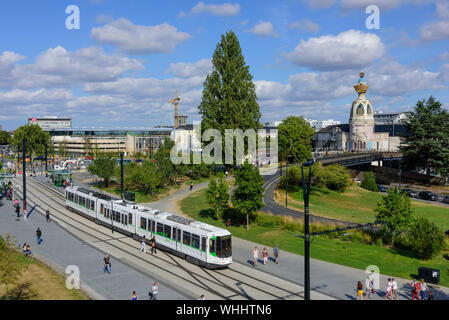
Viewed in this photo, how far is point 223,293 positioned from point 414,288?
11.1 meters

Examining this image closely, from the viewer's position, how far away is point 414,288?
22.1 metres

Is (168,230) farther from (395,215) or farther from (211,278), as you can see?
(395,215)

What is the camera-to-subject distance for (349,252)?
105ft

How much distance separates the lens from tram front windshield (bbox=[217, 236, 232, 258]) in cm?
2638

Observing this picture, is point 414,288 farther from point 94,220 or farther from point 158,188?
point 158,188

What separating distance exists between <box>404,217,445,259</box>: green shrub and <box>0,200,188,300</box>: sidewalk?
20.7 m

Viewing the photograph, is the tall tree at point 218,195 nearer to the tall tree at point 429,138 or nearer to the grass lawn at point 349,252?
the grass lawn at point 349,252

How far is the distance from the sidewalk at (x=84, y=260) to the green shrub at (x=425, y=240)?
68.0 feet

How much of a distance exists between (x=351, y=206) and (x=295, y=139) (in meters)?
34.7

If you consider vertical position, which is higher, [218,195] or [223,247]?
[218,195]

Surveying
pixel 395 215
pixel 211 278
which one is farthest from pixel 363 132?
pixel 211 278

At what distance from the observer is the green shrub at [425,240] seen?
30.6 metres

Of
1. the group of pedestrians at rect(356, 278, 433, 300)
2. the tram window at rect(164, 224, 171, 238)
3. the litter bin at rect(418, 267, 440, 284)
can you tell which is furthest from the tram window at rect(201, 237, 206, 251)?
the litter bin at rect(418, 267, 440, 284)

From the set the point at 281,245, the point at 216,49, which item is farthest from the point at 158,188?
the point at 281,245
